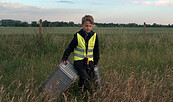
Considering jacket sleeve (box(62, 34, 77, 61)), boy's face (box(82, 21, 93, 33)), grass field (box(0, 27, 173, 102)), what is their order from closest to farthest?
boy's face (box(82, 21, 93, 33)) < jacket sleeve (box(62, 34, 77, 61)) < grass field (box(0, 27, 173, 102))

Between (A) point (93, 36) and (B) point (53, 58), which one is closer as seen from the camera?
(A) point (93, 36)

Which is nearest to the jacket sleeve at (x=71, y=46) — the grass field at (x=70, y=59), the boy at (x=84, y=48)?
the boy at (x=84, y=48)

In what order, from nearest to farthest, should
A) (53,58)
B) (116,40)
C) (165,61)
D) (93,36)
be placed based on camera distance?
(93,36)
(165,61)
(53,58)
(116,40)

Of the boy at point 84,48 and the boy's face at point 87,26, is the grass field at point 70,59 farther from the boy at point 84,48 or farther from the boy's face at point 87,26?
the boy's face at point 87,26

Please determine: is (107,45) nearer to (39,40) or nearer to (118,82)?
(39,40)

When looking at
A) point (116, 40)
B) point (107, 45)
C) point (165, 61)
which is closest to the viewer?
point (165, 61)

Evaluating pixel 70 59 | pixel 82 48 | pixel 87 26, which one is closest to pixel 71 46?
pixel 82 48

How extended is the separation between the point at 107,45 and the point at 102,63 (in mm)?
2973

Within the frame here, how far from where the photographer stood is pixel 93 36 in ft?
12.2

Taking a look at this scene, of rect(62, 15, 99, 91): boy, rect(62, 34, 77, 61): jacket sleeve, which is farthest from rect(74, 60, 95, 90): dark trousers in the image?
rect(62, 34, 77, 61): jacket sleeve

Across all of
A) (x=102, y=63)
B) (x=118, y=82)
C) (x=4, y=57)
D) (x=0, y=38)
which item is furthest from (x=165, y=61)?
(x=0, y=38)

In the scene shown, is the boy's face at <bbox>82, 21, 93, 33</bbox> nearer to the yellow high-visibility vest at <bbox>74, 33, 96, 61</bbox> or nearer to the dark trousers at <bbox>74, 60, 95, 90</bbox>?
the yellow high-visibility vest at <bbox>74, 33, 96, 61</bbox>

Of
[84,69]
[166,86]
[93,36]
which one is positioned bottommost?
[166,86]

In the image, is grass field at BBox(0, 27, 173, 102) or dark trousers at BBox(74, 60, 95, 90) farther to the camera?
grass field at BBox(0, 27, 173, 102)
